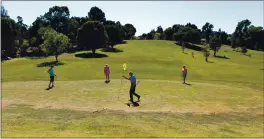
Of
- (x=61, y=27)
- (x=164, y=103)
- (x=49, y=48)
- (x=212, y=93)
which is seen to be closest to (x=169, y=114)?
(x=164, y=103)

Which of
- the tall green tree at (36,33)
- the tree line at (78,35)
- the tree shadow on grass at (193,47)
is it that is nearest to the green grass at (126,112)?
the tree line at (78,35)

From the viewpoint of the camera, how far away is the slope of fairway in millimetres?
16484

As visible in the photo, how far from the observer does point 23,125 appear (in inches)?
659

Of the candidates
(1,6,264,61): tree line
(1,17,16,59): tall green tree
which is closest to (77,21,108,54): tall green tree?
(1,6,264,61): tree line

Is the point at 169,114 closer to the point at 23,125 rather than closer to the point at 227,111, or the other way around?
the point at 227,111

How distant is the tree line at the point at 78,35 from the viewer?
84.4m

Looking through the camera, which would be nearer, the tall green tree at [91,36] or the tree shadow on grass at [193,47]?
the tall green tree at [91,36]

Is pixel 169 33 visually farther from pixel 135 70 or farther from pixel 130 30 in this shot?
pixel 135 70

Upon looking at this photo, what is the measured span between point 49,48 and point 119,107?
166 feet

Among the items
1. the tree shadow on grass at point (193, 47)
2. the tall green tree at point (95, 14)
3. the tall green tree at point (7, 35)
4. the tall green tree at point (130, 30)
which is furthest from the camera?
the tall green tree at point (130, 30)

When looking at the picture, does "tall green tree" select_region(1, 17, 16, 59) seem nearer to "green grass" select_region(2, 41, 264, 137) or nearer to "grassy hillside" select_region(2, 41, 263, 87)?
"grassy hillside" select_region(2, 41, 263, 87)

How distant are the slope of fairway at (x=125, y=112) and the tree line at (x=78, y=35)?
146 feet

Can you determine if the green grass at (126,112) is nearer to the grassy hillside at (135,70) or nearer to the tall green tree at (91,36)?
the grassy hillside at (135,70)

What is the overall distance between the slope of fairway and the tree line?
4460 centimetres
